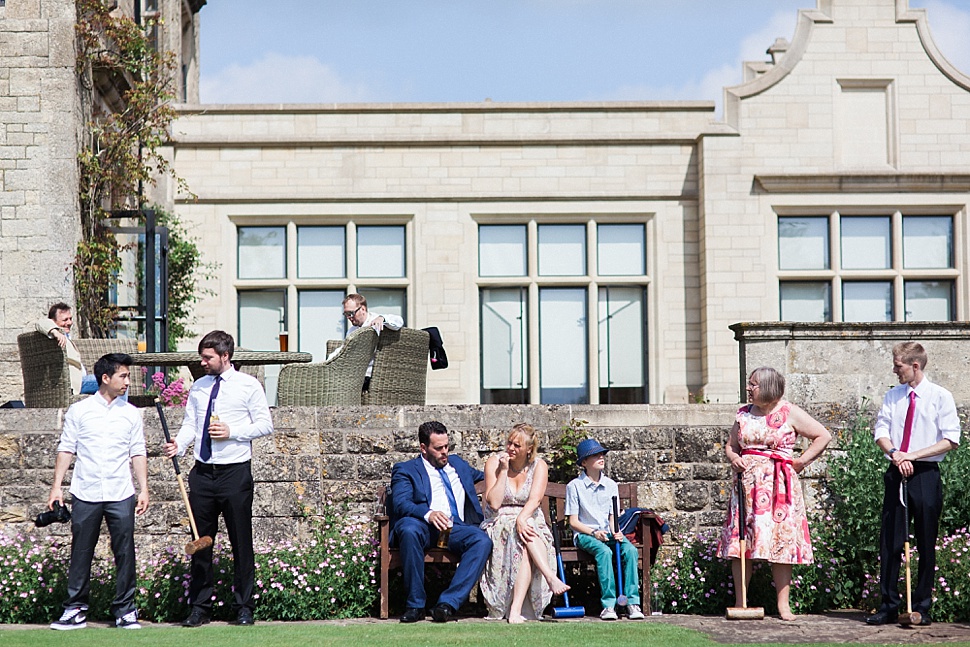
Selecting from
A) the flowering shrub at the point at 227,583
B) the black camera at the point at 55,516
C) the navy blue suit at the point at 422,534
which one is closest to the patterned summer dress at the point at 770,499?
the navy blue suit at the point at 422,534

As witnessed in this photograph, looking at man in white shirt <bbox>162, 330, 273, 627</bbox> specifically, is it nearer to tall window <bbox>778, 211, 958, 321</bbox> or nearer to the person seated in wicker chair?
the person seated in wicker chair

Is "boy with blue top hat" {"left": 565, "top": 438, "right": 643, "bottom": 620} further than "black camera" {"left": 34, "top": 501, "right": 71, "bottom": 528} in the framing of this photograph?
Yes

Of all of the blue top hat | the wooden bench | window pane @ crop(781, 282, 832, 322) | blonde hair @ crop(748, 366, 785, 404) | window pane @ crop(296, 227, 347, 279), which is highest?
window pane @ crop(296, 227, 347, 279)

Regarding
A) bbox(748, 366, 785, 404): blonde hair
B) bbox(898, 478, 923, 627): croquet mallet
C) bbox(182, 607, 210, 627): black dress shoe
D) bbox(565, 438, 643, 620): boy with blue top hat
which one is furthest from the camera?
bbox(565, 438, 643, 620): boy with blue top hat

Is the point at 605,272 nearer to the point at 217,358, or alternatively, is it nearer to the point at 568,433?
the point at 568,433

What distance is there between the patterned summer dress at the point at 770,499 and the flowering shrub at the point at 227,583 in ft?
7.52

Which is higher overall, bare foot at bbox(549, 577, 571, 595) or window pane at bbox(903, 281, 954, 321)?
window pane at bbox(903, 281, 954, 321)

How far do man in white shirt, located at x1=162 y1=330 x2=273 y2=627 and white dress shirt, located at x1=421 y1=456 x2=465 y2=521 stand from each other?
1089 millimetres

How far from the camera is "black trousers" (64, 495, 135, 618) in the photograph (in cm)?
757

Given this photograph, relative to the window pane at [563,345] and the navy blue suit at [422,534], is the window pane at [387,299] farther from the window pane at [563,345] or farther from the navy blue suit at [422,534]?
the navy blue suit at [422,534]

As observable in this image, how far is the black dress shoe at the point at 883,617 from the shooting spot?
24.7 ft

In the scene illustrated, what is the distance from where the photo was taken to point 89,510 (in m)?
7.59

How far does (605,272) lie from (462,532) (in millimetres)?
10728

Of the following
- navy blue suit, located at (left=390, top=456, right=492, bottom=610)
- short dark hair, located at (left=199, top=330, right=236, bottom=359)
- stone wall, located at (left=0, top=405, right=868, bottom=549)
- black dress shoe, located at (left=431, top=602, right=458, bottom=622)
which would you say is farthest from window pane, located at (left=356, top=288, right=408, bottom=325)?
black dress shoe, located at (left=431, top=602, right=458, bottom=622)
